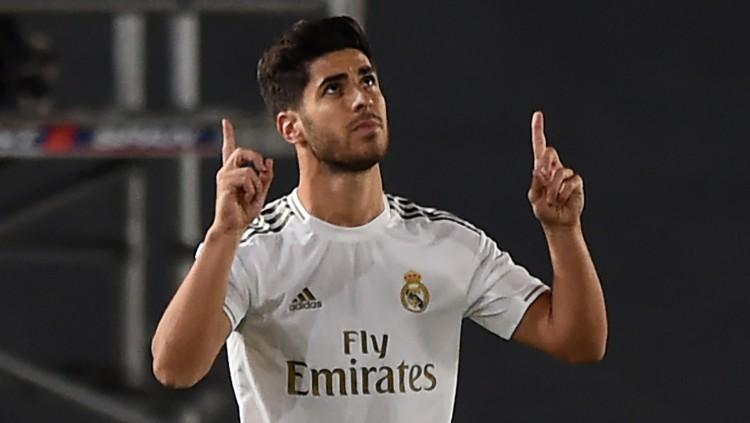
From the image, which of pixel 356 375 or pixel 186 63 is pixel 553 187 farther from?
pixel 186 63

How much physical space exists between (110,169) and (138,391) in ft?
1.33

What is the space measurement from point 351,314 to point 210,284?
22 cm

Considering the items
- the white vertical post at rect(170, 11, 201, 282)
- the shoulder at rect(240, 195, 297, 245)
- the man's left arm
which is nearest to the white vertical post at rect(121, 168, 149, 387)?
the white vertical post at rect(170, 11, 201, 282)

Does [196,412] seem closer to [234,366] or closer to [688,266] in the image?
[234,366]

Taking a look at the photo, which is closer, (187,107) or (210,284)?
(210,284)

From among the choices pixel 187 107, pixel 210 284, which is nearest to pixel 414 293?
pixel 210 284

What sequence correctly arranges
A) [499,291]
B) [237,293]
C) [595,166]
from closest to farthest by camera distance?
[237,293], [499,291], [595,166]

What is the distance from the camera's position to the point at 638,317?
11.4 feet

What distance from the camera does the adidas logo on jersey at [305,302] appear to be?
6.76ft

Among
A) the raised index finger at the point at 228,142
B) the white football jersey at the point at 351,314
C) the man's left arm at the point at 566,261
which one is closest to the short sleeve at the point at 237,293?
the white football jersey at the point at 351,314

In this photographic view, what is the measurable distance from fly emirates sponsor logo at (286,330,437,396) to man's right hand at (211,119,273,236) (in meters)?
0.21

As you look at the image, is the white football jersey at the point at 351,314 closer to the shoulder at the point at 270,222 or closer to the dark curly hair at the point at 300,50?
the shoulder at the point at 270,222

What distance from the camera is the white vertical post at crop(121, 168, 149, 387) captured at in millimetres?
2959

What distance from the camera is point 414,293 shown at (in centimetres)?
210
